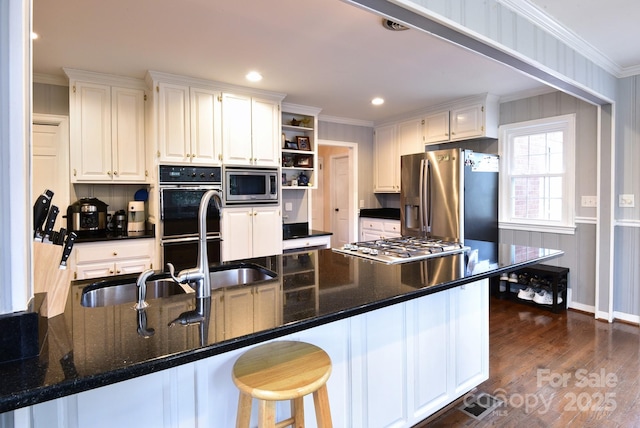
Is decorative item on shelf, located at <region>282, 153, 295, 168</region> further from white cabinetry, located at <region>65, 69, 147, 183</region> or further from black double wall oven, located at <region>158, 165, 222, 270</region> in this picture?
white cabinetry, located at <region>65, 69, 147, 183</region>

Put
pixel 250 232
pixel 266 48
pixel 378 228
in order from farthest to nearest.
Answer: pixel 378 228 < pixel 250 232 < pixel 266 48

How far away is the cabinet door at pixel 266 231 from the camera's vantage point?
3.78 metres

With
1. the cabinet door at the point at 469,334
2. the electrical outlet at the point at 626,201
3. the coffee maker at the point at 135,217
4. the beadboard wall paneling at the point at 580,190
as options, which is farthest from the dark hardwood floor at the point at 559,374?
the coffee maker at the point at 135,217

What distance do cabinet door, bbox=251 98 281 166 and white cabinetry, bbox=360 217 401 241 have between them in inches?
77.8

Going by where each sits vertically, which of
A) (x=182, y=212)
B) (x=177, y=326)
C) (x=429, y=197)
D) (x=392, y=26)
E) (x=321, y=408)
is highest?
(x=392, y=26)

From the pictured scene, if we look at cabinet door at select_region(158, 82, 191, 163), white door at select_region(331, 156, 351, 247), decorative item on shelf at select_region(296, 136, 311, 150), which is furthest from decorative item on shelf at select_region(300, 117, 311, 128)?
white door at select_region(331, 156, 351, 247)

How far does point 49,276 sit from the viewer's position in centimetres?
98

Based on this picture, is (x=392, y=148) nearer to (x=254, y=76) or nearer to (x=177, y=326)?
(x=254, y=76)

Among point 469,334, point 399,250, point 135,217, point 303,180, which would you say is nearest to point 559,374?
point 469,334

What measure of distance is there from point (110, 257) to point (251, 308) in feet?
8.30

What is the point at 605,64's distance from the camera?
123 inches

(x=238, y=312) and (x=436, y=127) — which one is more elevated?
(x=436, y=127)

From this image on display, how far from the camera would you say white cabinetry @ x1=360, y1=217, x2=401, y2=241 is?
4949mm

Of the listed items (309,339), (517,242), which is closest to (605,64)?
(517,242)
